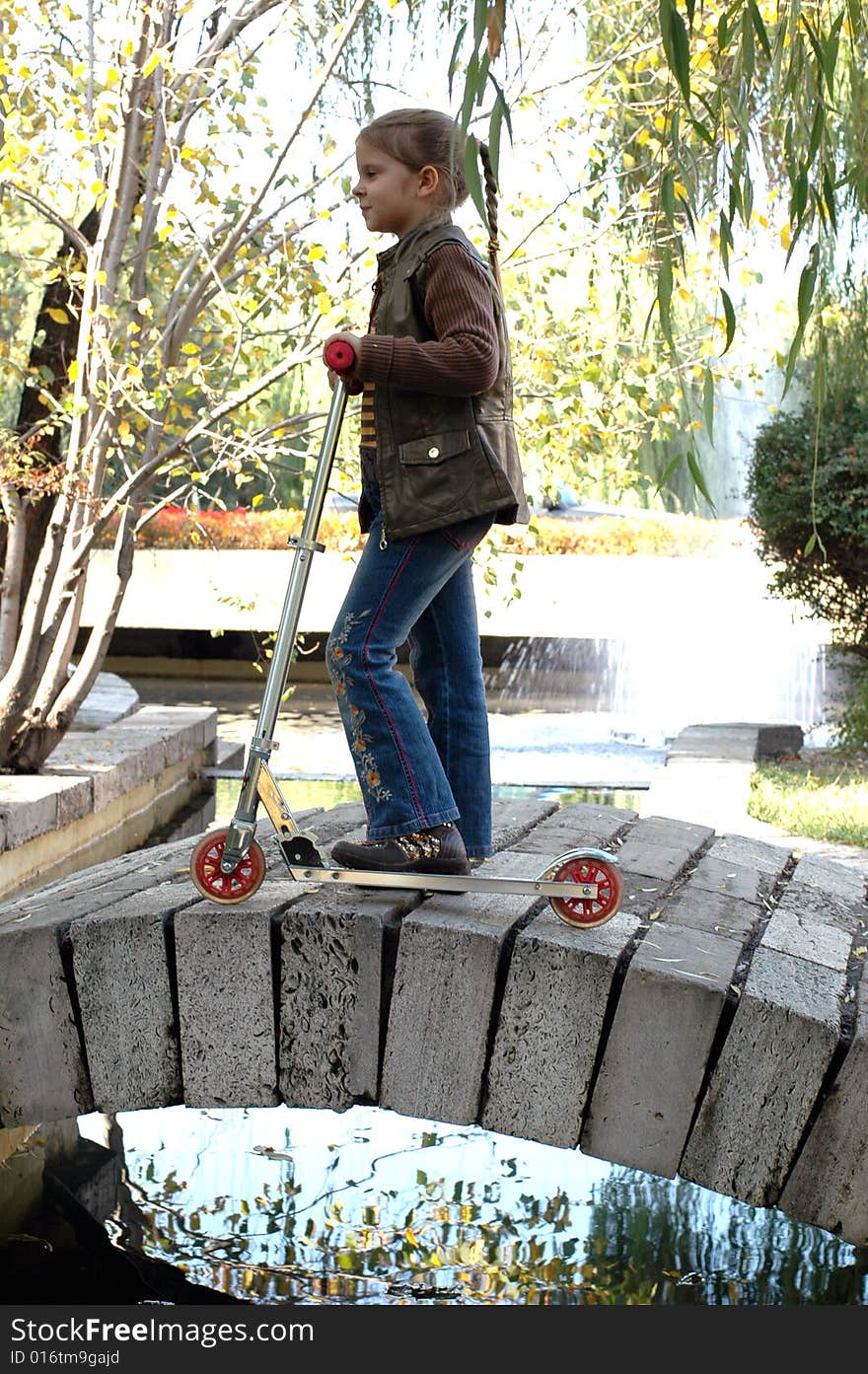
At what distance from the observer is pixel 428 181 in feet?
9.28

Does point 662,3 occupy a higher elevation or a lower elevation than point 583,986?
higher

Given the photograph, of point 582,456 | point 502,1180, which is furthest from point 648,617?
point 502,1180

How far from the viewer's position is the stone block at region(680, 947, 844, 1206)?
265 centimetres

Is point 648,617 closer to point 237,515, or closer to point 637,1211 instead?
point 237,515

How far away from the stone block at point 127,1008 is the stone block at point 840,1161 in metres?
1.17

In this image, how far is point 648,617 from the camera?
14.5m

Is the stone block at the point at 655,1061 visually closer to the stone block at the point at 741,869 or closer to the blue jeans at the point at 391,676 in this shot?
the blue jeans at the point at 391,676

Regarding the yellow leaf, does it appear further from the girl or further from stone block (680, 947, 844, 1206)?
stone block (680, 947, 844, 1206)

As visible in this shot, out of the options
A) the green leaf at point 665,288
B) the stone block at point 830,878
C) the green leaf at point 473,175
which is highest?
the green leaf at point 473,175

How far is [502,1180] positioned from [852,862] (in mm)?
2309

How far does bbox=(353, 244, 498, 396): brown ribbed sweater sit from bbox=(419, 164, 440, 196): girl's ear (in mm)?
143

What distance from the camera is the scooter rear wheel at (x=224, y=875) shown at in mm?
2914

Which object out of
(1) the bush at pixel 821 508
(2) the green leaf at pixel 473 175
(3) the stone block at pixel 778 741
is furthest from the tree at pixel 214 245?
(2) the green leaf at pixel 473 175

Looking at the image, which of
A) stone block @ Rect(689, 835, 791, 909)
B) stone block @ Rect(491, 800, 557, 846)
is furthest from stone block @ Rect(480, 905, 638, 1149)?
stone block @ Rect(491, 800, 557, 846)
